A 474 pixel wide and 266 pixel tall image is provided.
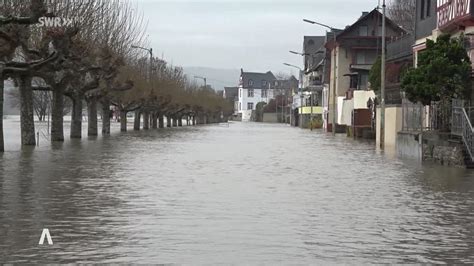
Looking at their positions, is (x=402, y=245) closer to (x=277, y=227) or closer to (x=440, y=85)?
(x=277, y=227)

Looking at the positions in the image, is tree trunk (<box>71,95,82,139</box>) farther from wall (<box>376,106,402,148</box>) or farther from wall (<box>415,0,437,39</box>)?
wall (<box>415,0,437,39</box>)

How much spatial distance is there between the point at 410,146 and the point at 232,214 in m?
19.7

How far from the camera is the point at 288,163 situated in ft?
92.7

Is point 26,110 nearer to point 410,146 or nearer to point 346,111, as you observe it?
point 410,146

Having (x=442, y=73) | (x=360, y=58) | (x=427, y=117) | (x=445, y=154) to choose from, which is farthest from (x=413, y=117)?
(x=360, y=58)

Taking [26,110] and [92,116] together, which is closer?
[26,110]

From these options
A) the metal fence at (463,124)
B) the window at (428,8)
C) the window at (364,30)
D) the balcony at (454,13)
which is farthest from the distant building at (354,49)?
the metal fence at (463,124)

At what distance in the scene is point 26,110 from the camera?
35.2 m

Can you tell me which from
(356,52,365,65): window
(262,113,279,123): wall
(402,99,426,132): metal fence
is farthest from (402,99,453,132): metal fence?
(262,113,279,123): wall

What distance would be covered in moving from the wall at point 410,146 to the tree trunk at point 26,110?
16.0 m

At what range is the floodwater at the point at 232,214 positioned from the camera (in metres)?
10.0

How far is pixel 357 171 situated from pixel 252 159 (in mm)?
6140

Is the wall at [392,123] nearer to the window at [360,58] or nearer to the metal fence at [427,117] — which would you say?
the metal fence at [427,117]

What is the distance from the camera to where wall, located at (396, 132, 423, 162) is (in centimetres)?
3026
